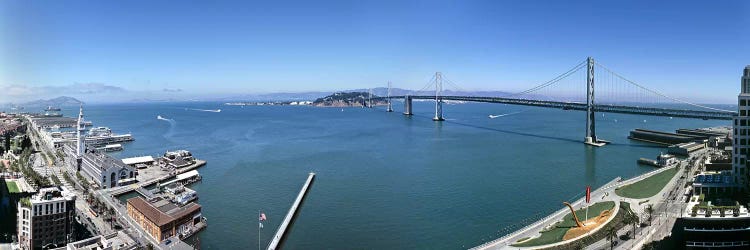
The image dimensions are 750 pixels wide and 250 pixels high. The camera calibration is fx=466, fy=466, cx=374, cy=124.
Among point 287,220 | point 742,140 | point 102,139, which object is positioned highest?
point 742,140

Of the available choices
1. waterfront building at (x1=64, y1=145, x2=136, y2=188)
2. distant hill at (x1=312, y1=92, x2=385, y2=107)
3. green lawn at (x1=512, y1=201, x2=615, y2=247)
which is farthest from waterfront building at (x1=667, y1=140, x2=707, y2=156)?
distant hill at (x1=312, y1=92, x2=385, y2=107)

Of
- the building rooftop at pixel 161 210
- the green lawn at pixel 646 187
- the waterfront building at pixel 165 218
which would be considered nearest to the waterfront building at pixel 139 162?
the building rooftop at pixel 161 210

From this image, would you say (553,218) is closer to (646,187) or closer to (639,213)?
(639,213)

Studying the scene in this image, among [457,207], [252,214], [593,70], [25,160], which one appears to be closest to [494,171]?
[457,207]

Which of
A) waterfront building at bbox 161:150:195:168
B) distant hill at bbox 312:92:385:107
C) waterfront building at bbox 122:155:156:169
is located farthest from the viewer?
distant hill at bbox 312:92:385:107

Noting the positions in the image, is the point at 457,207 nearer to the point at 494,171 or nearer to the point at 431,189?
the point at 431,189

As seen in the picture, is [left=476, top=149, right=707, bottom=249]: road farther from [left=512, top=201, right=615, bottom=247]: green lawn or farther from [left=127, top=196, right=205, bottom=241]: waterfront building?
[left=127, top=196, right=205, bottom=241]: waterfront building

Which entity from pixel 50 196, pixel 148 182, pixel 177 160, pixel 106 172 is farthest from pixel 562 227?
pixel 177 160
